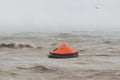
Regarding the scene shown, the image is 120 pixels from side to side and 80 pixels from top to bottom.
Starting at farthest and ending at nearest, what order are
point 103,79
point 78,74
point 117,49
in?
point 117,49, point 78,74, point 103,79

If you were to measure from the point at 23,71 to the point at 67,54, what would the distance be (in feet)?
17.9

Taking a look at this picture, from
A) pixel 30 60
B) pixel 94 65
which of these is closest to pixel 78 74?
pixel 94 65

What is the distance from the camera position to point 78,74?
19.0 metres

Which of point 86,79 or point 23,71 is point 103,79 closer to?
point 86,79

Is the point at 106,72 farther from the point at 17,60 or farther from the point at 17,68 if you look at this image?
the point at 17,60

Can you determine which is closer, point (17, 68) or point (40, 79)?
point (40, 79)

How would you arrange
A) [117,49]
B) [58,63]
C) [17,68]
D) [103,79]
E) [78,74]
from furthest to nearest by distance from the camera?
[117,49]
[58,63]
[17,68]
[78,74]
[103,79]

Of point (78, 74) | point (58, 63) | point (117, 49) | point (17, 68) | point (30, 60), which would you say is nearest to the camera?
point (78, 74)

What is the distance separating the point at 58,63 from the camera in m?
22.6

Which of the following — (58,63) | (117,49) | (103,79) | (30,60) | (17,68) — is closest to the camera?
(103,79)

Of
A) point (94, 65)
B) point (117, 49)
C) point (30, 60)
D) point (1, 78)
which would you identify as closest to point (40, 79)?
point (1, 78)

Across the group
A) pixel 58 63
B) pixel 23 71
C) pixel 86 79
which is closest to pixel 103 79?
pixel 86 79

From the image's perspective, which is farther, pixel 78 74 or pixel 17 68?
pixel 17 68

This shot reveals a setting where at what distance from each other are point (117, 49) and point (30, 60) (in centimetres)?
792
